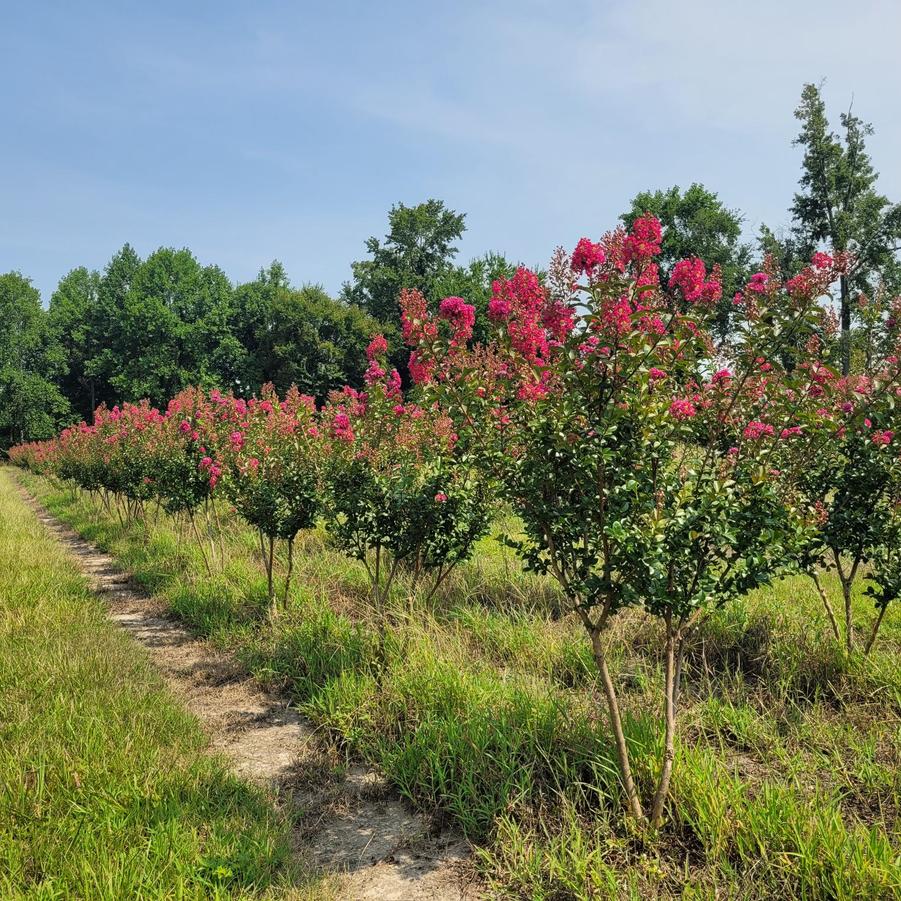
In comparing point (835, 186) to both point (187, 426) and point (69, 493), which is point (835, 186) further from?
point (69, 493)

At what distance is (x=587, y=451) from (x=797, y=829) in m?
1.89

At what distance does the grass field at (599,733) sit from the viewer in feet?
8.90

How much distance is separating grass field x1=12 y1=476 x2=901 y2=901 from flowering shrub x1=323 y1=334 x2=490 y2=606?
2.29ft

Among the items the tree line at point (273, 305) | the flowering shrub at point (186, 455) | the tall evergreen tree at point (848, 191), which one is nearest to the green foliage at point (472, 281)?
the tree line at point (273, 305)

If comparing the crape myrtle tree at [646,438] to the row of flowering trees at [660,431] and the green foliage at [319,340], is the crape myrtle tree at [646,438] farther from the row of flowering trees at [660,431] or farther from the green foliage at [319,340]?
the green foliage at [319,340]

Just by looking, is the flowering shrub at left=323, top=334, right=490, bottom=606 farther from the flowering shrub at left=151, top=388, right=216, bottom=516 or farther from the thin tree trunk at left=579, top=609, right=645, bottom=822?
the flowering shrub at left=151, top=388, right=216, bottom=516

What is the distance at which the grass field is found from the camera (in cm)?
271

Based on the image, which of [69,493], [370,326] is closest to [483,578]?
[69,493]

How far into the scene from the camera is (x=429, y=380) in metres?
4.11

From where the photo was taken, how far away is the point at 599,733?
3506 millimetres

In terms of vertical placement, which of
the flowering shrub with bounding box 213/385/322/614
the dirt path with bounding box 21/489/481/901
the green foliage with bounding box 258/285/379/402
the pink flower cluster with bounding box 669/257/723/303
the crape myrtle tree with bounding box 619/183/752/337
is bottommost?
the dirt path with bounding box 21/489/481/901

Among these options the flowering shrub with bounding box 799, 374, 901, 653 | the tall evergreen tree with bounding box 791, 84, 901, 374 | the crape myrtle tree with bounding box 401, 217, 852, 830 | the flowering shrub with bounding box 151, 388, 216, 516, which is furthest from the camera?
the tall evergreen tree with bounding box 791, 84, 901, 374

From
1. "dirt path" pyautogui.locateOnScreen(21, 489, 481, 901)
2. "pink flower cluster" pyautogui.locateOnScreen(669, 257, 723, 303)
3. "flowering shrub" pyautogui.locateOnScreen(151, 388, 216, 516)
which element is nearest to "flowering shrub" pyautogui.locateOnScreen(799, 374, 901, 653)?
"pink flower cluster" pyautogui.locateOnScreen(669, 257, 723, 303)

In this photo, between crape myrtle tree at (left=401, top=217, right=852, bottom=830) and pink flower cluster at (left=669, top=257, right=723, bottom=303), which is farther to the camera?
pink flower cluster at (left=669, top=257, right=723, bottom=303)
